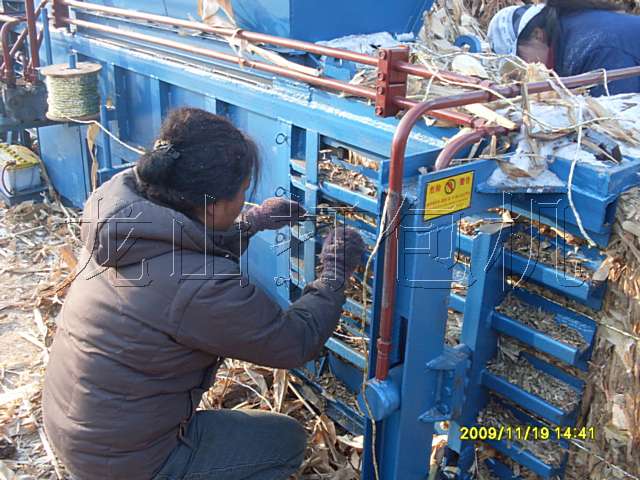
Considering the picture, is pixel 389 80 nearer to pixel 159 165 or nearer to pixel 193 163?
pixel 193 163

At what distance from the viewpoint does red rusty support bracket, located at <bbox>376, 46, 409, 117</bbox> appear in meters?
2.47

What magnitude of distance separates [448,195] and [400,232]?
7.9 inches

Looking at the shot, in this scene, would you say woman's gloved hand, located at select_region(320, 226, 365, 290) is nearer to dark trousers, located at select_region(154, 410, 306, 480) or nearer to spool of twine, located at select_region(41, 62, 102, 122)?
dark trousers, located at select_region(154, 410, 306, 480)

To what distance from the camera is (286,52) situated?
11.5ft

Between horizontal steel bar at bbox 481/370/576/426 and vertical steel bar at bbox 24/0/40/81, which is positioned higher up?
vertical steel bar at bbox 24/0/40/81

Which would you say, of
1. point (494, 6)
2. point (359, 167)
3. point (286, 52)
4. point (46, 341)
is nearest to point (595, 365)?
point (359, 167)

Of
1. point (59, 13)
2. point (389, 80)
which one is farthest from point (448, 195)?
point (59, 13)

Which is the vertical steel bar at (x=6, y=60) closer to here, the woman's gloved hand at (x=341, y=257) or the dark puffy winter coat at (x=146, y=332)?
the dark puffy winter coat at (x=146, y=332)

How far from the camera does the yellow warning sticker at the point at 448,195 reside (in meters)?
2.13

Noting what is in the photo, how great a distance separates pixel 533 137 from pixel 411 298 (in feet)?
2.34

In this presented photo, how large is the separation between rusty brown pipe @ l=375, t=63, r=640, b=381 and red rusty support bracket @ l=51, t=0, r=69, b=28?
4.29m

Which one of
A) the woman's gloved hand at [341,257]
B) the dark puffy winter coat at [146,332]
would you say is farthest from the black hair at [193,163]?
the woman's gloved hand at [341,257]

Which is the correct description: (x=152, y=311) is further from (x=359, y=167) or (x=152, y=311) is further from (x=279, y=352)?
(x=359, y=167)

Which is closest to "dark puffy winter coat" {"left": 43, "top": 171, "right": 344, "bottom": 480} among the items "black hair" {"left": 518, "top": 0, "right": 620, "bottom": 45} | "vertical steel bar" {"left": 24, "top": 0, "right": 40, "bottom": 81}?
"black hair" {"left": 518, "top": 0, "right": 620, "bottom": 45}
